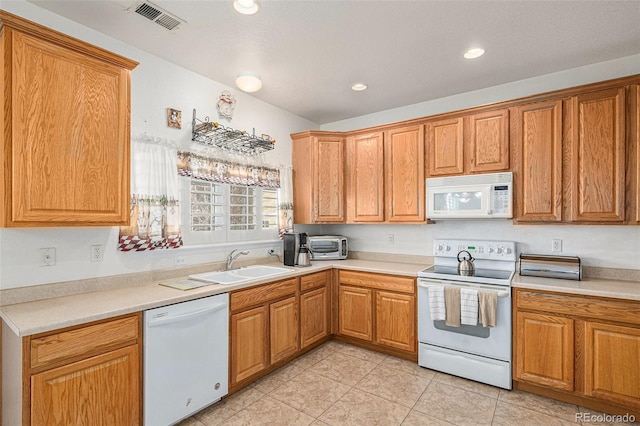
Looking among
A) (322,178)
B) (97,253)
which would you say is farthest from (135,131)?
(322,178)

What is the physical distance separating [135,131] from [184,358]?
170 cm

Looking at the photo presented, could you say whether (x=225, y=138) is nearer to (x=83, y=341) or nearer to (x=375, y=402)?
(x=83, y=341)

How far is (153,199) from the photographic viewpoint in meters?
2.46

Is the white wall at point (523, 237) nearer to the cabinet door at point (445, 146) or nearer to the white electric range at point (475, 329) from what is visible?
the white electric range at point (475, 329)

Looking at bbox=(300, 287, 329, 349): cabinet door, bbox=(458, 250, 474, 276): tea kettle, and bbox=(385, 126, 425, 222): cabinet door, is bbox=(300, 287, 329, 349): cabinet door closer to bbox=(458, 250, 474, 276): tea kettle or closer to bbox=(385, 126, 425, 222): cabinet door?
bbox=(385, 126, 425, 222): cabinet door

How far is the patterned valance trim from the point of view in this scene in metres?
2.74

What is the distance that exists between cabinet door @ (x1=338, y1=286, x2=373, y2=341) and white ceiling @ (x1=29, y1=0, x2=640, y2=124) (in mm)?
2140

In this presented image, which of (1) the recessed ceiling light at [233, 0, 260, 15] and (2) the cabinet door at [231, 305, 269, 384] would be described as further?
(2) the cabinet door at [231, 305, 269, 384]

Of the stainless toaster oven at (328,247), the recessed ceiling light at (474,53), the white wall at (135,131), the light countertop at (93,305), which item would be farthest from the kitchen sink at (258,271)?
the recessed ceiling light at (474,53)

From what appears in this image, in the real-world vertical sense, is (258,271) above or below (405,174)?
below

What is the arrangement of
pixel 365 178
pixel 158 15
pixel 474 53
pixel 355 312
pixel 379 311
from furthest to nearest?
pixel 365 178
pixel 355 312
pixel 379 311
pixel 474 53
pixel 158 15

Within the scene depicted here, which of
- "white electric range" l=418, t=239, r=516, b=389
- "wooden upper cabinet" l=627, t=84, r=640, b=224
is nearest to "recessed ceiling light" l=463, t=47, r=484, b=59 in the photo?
"wooden upper cabinet" l=627, t=84, r=640, b=224

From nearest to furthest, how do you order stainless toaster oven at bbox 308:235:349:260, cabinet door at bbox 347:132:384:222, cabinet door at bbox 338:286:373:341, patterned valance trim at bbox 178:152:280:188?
patterned valance trim at bbox 178:152:280:188
cabinet door at bbox 338:286:373:341
cabinet door at bbox 347:132:384:222
stainless toaster oven at bbox 308:235:349:260

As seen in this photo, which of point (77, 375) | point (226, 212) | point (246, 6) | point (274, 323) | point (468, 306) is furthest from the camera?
point (226, 212)
